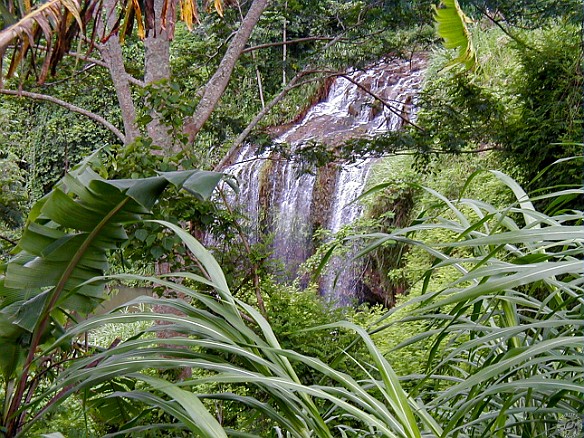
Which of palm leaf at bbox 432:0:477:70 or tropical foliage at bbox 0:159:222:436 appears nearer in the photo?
tropical foliage at bbox 0:159:222:436

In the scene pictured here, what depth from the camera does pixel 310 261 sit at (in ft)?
20.1

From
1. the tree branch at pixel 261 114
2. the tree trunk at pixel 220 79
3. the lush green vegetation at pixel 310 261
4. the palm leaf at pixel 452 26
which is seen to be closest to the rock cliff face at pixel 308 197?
the lush green vegetation at pixel 310 261

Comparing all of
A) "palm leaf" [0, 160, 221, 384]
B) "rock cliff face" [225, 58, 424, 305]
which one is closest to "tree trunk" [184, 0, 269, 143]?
"palm leaf" [0, 160, 221, 384]

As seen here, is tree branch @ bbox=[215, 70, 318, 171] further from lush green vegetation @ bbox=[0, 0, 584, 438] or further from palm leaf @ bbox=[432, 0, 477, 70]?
palm leaf @ bbox=[432, 0, 477, 70]

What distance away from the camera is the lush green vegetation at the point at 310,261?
937 mm

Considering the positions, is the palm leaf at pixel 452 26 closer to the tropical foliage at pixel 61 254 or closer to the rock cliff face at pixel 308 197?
the tropical foliage at pixel 61 254

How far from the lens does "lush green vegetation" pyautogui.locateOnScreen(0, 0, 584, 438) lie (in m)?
0.94

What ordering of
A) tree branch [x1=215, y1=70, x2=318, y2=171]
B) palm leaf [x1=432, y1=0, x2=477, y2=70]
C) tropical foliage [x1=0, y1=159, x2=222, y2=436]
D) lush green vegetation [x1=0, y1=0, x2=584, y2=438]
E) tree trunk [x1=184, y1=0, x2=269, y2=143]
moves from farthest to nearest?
1. tree branch [x1=215, y1=70, x2=318, y2=171]
2. tree trunk [x1=184, y1=0, x2=269, y2=143]
3. palm leaf [x1=432, y1=0, x2=477, y2=70]
4. tropical foliage [x1=0, y1=159, x2=222, y2=436]
5. lush green vegetation [x1=0, y1=0, x2=584, y2=438]

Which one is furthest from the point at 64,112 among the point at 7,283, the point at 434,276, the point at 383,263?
the point at 7,283

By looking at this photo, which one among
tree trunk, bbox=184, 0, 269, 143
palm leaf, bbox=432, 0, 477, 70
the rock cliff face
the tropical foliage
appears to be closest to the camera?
the tropical foliage

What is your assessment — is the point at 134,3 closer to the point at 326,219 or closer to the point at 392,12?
the point at 392,12

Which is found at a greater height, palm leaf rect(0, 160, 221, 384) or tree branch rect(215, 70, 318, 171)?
tree branch rect(215, 70, 318, 171)

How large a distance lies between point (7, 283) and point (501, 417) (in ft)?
2.94

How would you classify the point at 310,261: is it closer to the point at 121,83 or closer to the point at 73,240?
the point at 121,83
